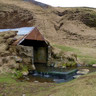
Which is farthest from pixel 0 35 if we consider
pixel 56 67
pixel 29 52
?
pixel 56 67

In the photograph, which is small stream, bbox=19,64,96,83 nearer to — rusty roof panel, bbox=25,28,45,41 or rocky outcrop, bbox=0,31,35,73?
rocky outcrop, bbox=0,31,35,73

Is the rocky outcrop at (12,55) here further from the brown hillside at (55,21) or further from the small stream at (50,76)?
the brown hillside at (55,21)

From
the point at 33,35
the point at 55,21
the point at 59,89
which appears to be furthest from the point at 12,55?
the point at 55,21

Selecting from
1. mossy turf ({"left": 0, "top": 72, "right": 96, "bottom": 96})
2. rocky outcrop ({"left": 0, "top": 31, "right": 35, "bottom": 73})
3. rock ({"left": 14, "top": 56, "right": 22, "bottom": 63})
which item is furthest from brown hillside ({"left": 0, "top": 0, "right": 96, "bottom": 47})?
mossy turf ({"left": 0, "top": 72, "right": 96, "bottom": 96})

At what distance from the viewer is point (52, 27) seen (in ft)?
184

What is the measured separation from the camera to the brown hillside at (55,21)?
52062 millimetres

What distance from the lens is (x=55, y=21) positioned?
60.8m

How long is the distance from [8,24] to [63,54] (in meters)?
33.8

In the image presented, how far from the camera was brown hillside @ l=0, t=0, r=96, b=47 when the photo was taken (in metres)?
52.1

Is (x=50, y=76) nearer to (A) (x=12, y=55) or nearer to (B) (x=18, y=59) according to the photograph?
(B) (x=18, y=59)

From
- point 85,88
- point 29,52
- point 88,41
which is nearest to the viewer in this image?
point 85,88

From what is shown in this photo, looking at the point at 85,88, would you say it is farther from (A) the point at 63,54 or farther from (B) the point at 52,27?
(B) the point at 52,27

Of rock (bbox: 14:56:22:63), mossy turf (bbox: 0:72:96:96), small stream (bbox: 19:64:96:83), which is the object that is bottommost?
small stream (bbox: 19:64:96:83)

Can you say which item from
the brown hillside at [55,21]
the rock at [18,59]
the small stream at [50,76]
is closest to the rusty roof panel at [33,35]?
the rock at [18,59]
